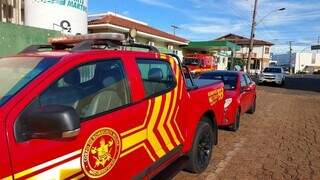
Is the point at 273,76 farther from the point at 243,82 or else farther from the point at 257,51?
the point at 257,51

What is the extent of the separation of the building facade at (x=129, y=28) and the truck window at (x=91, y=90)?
15.1m

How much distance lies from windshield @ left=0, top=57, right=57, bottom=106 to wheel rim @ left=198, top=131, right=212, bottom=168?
10.5ft

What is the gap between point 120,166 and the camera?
363cm

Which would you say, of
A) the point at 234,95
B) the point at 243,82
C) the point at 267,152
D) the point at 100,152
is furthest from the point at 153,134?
the point at 243,82

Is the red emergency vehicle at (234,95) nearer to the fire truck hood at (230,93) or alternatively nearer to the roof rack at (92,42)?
the fire truck hood at (230,93)

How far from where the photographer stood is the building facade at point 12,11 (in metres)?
14.0

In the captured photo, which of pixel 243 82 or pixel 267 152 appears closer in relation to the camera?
pixel 267 152

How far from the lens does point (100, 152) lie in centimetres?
330

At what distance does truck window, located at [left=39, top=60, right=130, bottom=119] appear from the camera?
3.18m

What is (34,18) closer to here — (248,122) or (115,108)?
(248,122)

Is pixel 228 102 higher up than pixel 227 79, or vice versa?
pixel 227 79

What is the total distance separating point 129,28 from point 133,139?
60.5 ft

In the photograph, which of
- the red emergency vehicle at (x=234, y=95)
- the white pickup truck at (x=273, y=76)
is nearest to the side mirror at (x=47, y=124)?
the red emergency vehicle at (x=234, y=95)

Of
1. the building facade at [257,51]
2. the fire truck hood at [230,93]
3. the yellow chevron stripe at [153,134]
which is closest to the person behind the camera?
the yellow chevron stripe at [153,134]
